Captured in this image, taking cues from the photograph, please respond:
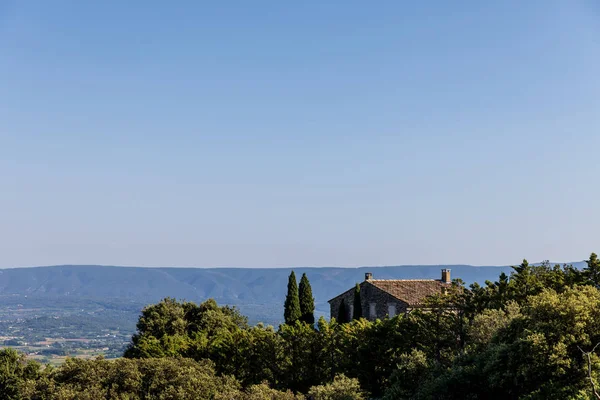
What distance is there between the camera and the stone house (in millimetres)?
57569

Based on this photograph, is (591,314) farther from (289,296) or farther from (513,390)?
(289,296)

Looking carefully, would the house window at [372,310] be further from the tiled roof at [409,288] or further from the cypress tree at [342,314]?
the cypress tree at [342,314]

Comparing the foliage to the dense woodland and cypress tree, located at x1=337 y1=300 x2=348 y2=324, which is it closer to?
the dense woodland

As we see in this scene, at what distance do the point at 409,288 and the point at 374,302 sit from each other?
365cm

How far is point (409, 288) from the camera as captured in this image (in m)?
60.6

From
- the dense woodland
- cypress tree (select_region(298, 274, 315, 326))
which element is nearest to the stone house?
cypress tree (select_region(298, 274, 315, 326))

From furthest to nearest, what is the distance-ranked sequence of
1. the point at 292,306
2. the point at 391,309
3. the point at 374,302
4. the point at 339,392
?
the point at 292,306 → the point at 374,302 → the point at 391,309 → the point at 339,392

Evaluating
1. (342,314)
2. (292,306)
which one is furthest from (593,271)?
(292,306)

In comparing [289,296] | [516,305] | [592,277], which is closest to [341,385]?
[516,305]

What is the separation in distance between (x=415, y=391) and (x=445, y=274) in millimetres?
35551

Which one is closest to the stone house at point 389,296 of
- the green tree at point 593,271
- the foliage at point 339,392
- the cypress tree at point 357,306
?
the cypress tree at point 357,306

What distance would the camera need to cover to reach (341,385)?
107 ft

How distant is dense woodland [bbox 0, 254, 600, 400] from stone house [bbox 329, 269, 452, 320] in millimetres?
14488

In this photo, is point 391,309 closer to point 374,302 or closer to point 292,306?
point 374,302
